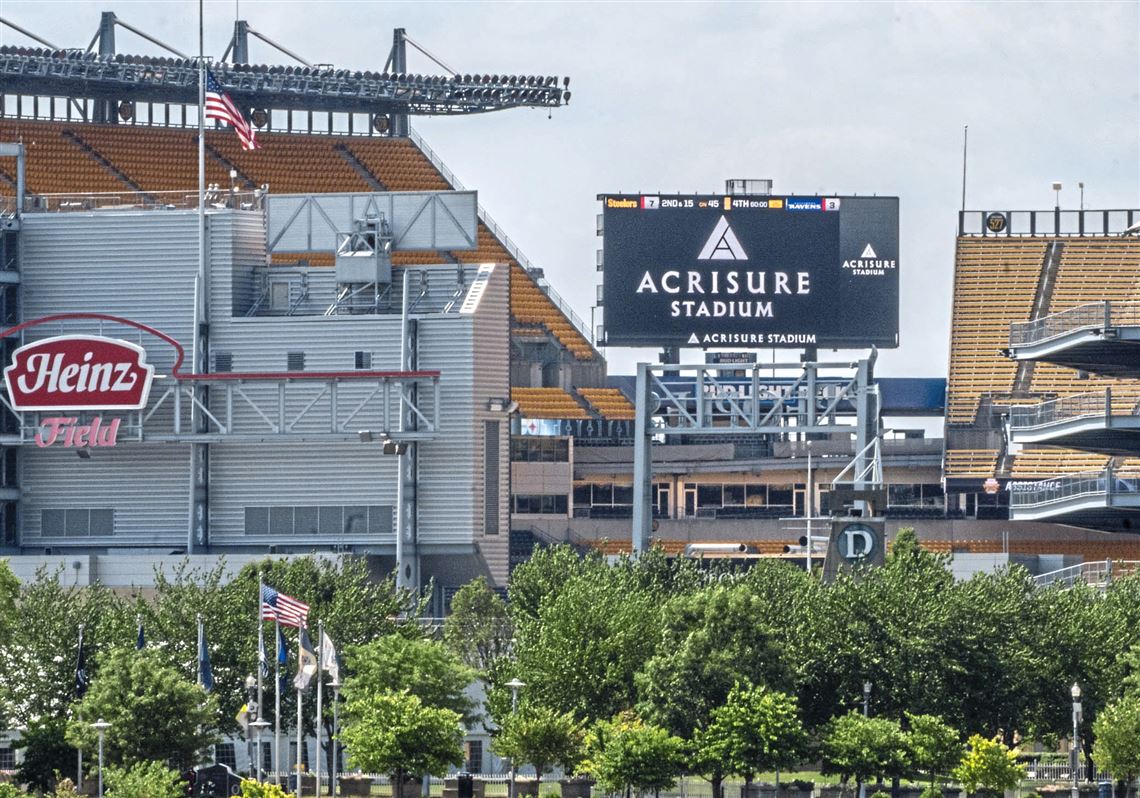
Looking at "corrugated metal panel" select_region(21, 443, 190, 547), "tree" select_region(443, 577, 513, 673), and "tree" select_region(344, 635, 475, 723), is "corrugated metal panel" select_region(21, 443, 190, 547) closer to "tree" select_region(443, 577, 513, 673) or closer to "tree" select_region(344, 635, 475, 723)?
"tree" select_region(443, 577, 513, 673)

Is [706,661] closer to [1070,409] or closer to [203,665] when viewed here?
[203,665]

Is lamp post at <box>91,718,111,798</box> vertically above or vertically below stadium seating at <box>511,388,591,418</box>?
below

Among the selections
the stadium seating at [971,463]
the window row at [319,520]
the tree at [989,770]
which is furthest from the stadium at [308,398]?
the tree at [989,770]

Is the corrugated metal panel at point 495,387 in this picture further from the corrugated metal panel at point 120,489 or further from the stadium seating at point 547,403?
the stadium seating at point 547,403

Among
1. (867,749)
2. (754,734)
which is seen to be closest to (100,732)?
(754,734)

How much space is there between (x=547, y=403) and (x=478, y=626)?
41.6 metres

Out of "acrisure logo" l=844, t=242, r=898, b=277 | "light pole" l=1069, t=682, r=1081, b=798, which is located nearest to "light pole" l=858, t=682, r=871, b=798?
"light pole" l=1069, t=682, r=1081, b=798

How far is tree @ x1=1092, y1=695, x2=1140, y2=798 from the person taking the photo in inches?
2606

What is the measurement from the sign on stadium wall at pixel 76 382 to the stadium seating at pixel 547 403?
35090 mm

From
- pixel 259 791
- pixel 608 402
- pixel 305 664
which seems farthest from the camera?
pixel 608 402

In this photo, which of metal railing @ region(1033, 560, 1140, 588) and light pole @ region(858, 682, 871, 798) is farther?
metal railing @ region(1033, 560, 1140, 588)

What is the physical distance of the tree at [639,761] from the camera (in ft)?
218

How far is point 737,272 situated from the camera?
10262 cm

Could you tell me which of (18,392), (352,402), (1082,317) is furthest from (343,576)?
(1082,317)
